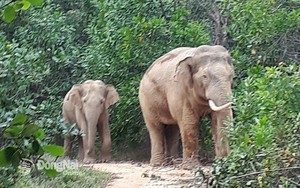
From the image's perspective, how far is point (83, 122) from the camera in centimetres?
1419

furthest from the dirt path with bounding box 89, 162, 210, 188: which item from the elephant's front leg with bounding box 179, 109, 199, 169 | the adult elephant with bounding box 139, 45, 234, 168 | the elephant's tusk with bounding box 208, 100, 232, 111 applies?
the elephant's tusk with bounding box 208, 100, 232, 111

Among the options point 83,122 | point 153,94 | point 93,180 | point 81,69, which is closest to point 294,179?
point 93,180

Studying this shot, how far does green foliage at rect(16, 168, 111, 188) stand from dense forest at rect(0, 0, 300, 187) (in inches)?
22.5

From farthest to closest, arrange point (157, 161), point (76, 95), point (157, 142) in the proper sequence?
point (76, 95) < point (157, 142) < point (157, 161)

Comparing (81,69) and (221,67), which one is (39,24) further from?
(221,67)

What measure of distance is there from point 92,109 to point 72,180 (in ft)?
15.9

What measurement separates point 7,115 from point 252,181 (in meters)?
2.78

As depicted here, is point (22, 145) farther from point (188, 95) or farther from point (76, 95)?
point (76, 95)

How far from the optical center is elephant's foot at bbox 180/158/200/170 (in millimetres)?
10445

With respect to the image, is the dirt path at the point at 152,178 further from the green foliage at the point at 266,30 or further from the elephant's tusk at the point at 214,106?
the green foliage at the point at 266,30

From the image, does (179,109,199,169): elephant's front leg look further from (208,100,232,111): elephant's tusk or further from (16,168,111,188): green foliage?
(16,168,111,188): green foliage

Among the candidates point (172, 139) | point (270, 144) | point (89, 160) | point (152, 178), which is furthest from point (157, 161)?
point (270, 144)

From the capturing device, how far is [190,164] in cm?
1059

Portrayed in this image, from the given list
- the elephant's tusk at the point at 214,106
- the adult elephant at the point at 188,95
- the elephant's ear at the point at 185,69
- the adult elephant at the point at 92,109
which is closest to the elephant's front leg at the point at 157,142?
the adult elephant at the point at 188,95
